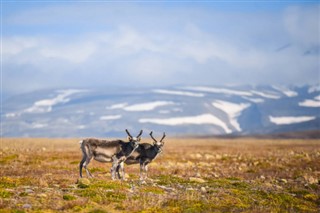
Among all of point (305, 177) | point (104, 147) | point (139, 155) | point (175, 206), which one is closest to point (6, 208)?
point (175, 206)

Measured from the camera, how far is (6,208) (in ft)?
→ 66.5

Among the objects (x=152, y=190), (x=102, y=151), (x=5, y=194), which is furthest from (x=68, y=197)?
(x=102, y=151)

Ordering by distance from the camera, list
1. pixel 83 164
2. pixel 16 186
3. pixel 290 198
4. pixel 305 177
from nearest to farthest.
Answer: pixel 16 186, pixel 290 198, pixel 83 164, pixel 305 177

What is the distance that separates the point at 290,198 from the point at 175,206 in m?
8.57

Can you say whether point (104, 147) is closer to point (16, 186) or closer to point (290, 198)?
point (16, 186)

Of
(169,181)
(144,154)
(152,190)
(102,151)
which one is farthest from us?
(144,154)

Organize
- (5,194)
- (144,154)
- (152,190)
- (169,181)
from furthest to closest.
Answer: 1. (144,154)
2. (169,181)
3. (152,190)
4. (5,194)

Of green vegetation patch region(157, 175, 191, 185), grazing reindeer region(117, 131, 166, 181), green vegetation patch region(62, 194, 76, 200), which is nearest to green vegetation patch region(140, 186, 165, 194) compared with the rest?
green vegetation patch region(157, 175, 191, 185)

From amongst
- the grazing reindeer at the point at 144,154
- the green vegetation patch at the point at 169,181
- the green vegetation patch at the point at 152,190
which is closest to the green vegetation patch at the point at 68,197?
the green vegetation patch at the point at 152,190

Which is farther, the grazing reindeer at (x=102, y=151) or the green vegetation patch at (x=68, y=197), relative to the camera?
the grazing reindeer at (x=102, y=151)

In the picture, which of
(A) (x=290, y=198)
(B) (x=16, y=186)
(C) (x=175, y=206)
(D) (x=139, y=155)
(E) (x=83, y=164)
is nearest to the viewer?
(C) (x=175, y=206)

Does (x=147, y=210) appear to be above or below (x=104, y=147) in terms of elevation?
below

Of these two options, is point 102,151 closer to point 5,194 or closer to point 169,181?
point 169,181

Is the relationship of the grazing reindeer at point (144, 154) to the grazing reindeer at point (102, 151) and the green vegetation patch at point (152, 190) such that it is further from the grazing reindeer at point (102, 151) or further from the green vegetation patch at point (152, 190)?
the green vegetation patch at point (152, 190)
